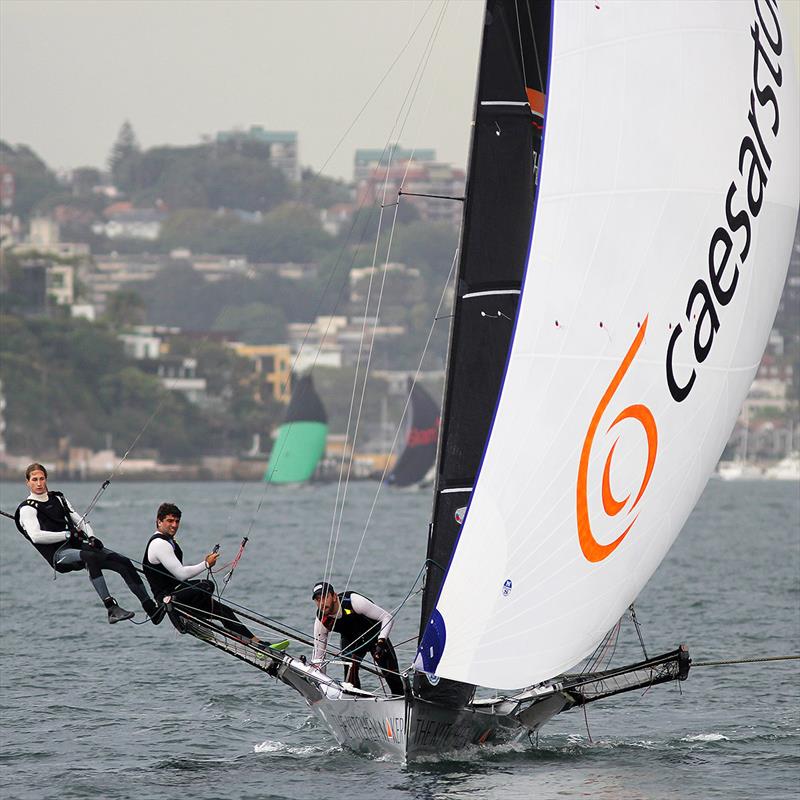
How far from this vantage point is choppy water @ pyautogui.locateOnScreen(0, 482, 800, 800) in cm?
1339

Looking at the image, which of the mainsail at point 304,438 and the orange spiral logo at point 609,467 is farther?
the mainsail at point 304,438

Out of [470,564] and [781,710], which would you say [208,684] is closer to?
[781,710]

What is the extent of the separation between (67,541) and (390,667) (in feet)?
8.33

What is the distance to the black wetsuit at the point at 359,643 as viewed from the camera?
13.7 m

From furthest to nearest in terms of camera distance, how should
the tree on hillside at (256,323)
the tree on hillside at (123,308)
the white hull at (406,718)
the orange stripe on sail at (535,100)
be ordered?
the tree on hillside at (256,323) → the tree on hillside at (123,308) → the orange stripe on sail at (535,100) → the white hull at (406,718)

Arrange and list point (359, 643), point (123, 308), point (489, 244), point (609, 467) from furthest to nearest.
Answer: point (123, 308) < point (359, 643) < point (489, 244) < point (609, 467)

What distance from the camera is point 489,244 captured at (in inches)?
527

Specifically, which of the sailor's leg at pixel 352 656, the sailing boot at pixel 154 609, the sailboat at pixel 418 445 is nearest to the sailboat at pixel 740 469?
the sailboat at pixel 418 445

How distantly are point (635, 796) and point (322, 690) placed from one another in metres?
2.45

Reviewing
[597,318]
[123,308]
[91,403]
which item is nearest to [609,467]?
[597,318]

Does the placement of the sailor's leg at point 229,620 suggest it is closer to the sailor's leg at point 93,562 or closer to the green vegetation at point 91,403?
the sailor's leg at point 93,562

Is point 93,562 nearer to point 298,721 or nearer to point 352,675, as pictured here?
point 352,675

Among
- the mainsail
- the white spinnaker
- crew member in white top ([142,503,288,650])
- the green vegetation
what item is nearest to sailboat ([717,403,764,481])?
the green vegetation

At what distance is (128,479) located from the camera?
121 metres
